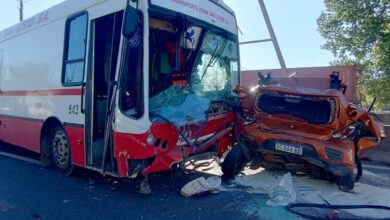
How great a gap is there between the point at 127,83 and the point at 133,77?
0.37ft

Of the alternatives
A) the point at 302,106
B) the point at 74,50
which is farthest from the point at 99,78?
the point at 302,106

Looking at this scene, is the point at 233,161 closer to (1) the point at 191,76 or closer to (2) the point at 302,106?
(2) the point at 302,106

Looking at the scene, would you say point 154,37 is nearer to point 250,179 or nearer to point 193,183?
point 193,183

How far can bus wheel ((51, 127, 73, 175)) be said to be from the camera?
5871mm

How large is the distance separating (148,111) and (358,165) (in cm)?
329

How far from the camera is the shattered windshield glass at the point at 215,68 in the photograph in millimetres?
5816

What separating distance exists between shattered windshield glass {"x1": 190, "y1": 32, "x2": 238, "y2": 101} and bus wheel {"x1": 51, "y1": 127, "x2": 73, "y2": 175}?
7.74 feet

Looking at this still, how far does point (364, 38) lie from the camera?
17.8 meters

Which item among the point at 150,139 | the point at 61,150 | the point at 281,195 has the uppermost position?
the point at 150,139

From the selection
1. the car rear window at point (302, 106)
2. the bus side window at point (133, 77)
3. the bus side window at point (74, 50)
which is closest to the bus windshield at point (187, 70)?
the bus side window at point (133, 77)

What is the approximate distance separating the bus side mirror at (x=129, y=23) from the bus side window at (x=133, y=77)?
0.22 meters

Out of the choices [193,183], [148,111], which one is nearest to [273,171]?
[193,183]

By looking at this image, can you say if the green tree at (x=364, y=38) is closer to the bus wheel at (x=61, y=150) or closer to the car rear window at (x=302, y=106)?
the car rear window at (x=302, y=106)

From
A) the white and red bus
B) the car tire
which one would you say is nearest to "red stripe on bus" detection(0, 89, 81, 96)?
the white and red bus
